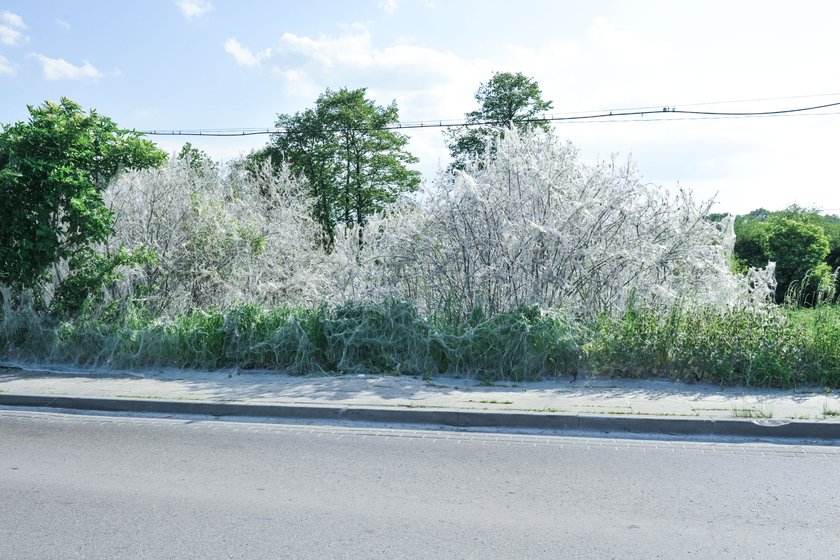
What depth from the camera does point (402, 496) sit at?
5.14 m

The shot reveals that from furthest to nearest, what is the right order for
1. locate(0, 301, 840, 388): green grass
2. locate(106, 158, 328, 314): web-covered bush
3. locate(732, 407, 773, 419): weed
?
locate(106, 158, 328, 314): web-covered bush, locate(0, 301, 840, 388): green grass, locate(732, 407, 773, 419): weed

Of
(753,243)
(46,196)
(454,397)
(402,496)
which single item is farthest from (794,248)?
(402,496)

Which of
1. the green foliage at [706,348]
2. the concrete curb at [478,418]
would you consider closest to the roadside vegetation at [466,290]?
the green foliage at [706,348]

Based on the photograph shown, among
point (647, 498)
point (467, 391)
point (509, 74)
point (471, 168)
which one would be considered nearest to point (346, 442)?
point (467, 391)

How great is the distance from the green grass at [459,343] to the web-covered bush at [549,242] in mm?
752

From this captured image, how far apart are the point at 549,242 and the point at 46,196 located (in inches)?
287

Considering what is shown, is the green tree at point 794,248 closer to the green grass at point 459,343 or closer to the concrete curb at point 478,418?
the green grass at point 459,343

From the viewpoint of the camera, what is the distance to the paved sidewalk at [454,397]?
707 cm

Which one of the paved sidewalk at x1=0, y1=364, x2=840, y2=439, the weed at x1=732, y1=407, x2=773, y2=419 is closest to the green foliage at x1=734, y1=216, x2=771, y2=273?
the paved sidewalk at x1=0, y1=364, x2=840, y2=439

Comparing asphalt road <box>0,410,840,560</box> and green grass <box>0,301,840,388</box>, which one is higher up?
green grass <box>0,301,840,388</box>

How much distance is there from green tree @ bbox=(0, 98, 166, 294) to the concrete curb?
316 cm

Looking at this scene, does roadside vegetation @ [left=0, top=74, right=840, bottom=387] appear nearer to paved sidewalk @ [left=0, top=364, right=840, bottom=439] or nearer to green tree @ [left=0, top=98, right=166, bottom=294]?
green tree @ [left=0, top=98, right=166, bottom=294]

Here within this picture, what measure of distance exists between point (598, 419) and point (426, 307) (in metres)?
4.66

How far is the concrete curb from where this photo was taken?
22.0ft
